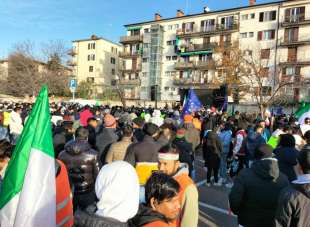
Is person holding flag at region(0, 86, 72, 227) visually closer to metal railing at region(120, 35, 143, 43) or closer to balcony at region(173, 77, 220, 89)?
balcony at region(173, 77, 220, 89)

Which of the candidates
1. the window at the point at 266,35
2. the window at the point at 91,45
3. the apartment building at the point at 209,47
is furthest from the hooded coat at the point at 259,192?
the window at the point at 91,45

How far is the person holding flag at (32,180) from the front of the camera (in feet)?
7.32

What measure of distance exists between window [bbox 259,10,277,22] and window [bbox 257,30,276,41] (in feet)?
5.71

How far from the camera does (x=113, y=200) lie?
197 cm

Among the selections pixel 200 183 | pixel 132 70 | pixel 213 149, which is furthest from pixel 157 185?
pixel 132 70

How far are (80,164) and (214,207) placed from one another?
136 inches

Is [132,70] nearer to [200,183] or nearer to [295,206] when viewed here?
[200,183]

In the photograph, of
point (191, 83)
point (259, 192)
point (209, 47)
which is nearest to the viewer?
point (259, 192)

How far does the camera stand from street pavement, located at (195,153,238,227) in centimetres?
566

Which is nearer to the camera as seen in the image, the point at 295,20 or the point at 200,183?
the point at 200,183

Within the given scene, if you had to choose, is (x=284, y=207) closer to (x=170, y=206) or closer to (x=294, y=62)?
(x=170, y=206)

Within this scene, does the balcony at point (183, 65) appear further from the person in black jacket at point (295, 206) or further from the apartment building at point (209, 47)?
the person in black jacket at point (295, 206)

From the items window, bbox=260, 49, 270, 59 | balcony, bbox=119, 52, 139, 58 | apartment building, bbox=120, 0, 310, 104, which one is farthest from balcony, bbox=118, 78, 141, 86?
window, bbox=260, 49, 270, 59

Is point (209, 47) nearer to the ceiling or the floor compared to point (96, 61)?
nearer to the ceiling
